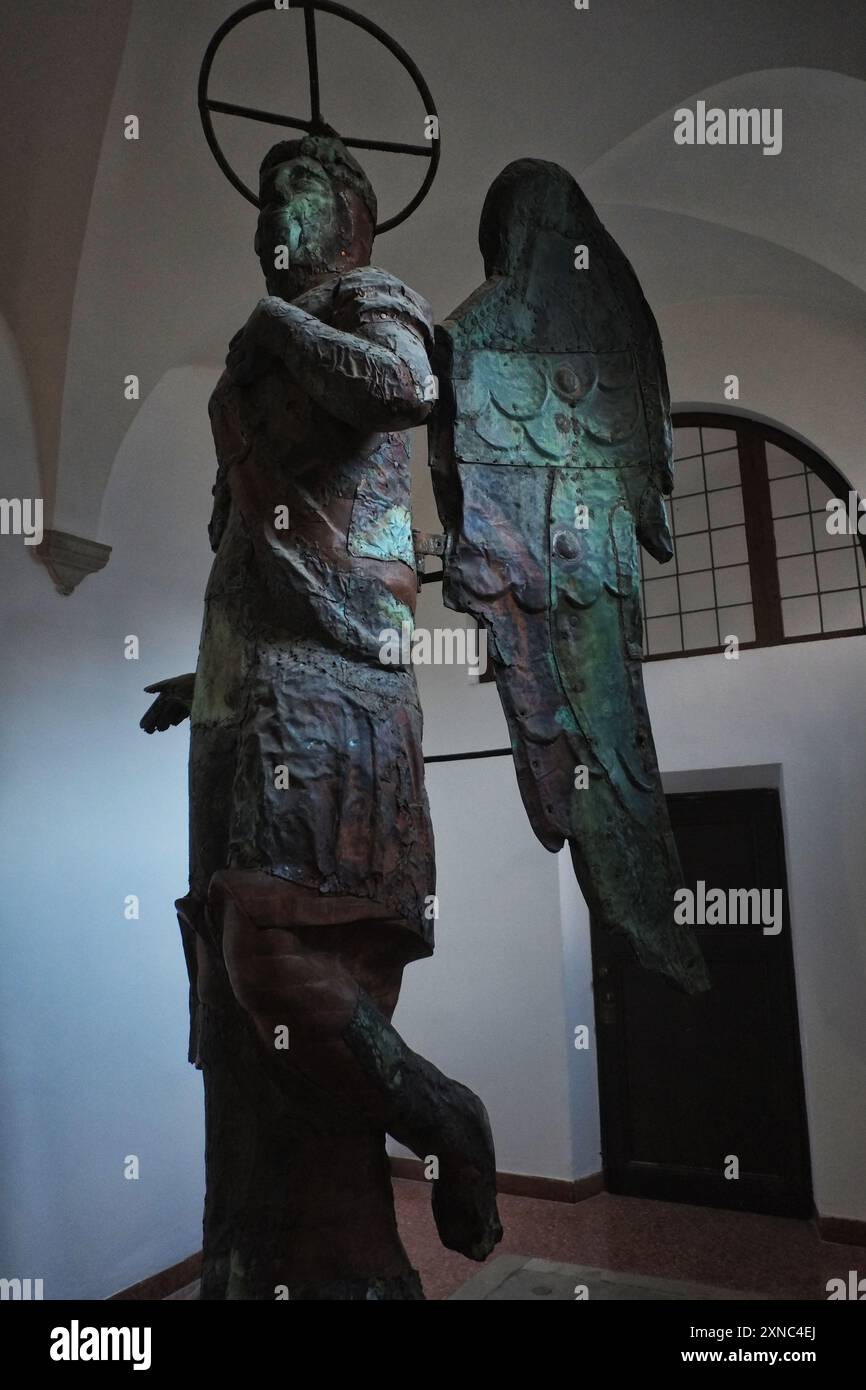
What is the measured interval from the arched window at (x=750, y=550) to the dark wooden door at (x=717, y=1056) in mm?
811

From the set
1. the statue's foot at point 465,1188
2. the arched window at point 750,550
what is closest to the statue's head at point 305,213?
the statue's foot at point 465,1188

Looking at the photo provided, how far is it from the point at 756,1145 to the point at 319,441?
14.4 feet

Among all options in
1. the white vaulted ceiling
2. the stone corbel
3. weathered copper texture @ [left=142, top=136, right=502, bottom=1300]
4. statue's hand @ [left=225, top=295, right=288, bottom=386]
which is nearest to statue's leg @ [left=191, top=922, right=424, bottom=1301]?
weathered copper texture @ [left=142, top=136, right=502, bottom=1300]

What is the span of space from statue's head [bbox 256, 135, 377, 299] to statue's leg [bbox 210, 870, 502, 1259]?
1.14 m

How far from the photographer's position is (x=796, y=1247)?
462 cm

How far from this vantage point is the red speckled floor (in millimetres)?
4309

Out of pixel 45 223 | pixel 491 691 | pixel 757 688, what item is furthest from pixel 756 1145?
pixel 45 223

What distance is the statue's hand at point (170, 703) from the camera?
2.33m

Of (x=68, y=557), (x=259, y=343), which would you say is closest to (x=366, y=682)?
(x=259, y=343)

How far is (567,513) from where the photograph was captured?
2123mm

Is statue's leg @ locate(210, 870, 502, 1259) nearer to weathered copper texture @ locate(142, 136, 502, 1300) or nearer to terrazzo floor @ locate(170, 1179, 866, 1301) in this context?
weathered copper texture @ locate(142, 136, 502, 1300)

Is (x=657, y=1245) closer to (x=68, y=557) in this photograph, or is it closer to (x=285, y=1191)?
(x=285, y=1191)

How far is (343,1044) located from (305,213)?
1485 mm

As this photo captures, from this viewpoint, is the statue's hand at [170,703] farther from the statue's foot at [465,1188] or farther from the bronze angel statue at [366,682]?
the statue's foot at [465,1188]
